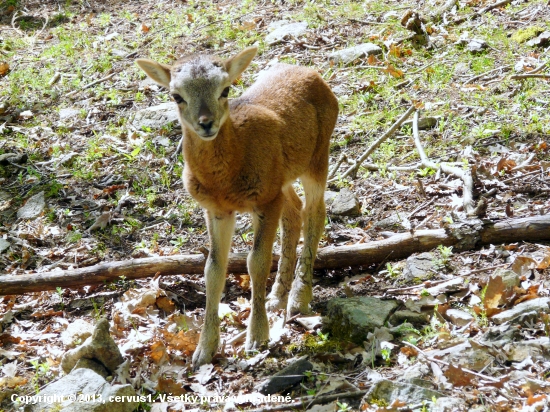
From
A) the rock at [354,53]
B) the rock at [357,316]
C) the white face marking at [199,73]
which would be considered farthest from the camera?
the rock at [354,53]

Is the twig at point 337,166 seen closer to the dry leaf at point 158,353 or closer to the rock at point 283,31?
the dry leaf at point 158,353

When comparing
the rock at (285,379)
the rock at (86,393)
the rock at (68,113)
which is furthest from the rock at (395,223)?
the rock at (68,113)

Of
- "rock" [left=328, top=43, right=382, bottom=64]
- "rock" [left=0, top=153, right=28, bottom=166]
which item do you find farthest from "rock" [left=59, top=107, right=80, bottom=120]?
"rock" [left=328, top=43, right=382, bottom=64]

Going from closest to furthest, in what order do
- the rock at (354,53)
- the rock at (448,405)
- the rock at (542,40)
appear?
the rock at (448,405), the rock at (542,40), the rock at (354,53)

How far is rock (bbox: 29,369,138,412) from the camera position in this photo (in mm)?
5414

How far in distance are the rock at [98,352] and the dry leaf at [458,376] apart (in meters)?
3.11

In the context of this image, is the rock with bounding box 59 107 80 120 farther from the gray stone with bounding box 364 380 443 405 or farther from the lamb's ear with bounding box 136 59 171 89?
the gray stone with bounding box 364 380 443 405

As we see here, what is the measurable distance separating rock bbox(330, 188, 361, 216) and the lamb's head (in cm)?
298

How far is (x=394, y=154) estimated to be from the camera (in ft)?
34.2

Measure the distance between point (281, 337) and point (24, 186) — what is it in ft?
20.8

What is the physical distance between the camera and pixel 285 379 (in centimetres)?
590

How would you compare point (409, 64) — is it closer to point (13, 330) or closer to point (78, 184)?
point (78, 184)

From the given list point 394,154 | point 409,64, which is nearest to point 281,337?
point 394,154

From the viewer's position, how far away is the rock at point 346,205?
9.25 metres
